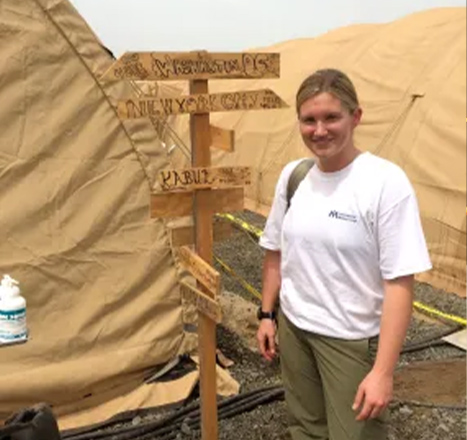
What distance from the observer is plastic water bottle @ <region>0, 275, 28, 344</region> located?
281 cm

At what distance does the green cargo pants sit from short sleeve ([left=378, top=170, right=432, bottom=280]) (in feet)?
1.15

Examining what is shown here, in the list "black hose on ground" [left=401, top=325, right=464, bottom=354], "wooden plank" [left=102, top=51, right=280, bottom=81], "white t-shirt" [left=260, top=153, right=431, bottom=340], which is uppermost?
"wooden plank" [left=102, top=51, right=280, bottom=81]

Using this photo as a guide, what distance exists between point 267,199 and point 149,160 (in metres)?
7.05

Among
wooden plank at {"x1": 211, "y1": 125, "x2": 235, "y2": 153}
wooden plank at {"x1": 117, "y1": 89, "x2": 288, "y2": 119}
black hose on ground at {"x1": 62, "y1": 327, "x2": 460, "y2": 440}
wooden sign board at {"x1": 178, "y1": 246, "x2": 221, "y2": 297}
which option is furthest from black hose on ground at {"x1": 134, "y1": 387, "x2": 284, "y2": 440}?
wooden plank at {"x1": 117, "y1": 89, "x2": 288, "y2": 119}

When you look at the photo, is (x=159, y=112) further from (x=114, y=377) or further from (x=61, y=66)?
(x=114, y=377)

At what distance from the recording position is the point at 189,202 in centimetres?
285

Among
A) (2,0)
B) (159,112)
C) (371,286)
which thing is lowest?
(371,286)

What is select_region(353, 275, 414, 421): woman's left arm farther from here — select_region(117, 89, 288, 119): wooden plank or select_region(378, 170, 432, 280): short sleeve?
select_region(117, 89, 288, 119): wooden plank

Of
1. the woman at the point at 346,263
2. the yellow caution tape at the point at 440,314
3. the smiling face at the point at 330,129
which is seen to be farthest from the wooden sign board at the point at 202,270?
the yellow caution tape at the point at 440,314

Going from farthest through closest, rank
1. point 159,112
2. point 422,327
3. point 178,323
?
point 422,327
point 178,323
point 159,112

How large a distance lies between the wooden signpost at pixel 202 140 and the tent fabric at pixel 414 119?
361cm

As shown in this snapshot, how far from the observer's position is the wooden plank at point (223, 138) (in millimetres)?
2877

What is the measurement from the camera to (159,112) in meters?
2.69

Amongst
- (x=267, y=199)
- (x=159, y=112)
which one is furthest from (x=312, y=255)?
(x=267, y=199)
